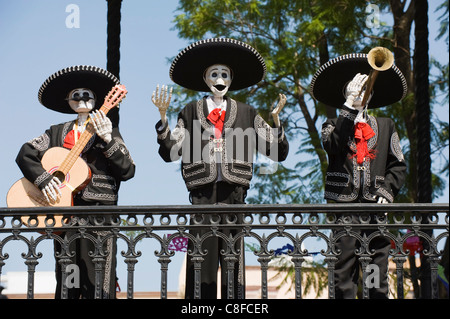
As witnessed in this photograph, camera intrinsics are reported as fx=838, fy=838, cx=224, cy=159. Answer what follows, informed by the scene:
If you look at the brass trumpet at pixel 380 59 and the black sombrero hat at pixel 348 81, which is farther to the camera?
the black sombrero hat at pixel 348 81

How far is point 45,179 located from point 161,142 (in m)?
1.08

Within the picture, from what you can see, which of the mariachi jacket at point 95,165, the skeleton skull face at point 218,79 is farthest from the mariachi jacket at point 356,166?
the mariachi jacket at point 95,165

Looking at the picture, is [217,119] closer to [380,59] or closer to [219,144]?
[219,144]

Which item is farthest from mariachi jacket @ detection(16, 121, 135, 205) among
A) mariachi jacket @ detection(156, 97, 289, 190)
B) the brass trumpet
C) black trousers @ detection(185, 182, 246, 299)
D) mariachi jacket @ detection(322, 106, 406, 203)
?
the brass trumpet

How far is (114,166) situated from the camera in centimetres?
760

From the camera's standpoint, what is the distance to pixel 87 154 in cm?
777

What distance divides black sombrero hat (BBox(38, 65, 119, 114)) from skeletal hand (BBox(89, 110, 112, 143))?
20.9 inches

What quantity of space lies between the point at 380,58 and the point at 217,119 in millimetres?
1568

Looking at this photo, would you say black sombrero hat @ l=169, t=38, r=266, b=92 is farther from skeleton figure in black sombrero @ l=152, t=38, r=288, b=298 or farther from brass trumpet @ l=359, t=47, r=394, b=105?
brass trumpet @ l=359, t=47, r=394, b=105

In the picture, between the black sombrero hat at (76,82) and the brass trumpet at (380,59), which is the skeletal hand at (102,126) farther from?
the brass trumpet at (380,59)

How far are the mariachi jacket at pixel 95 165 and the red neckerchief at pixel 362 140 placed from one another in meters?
2.06

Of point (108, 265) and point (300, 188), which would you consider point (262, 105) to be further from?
point (108, 265)

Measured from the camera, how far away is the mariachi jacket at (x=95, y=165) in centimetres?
756

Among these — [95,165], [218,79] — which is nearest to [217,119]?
[218,79]
